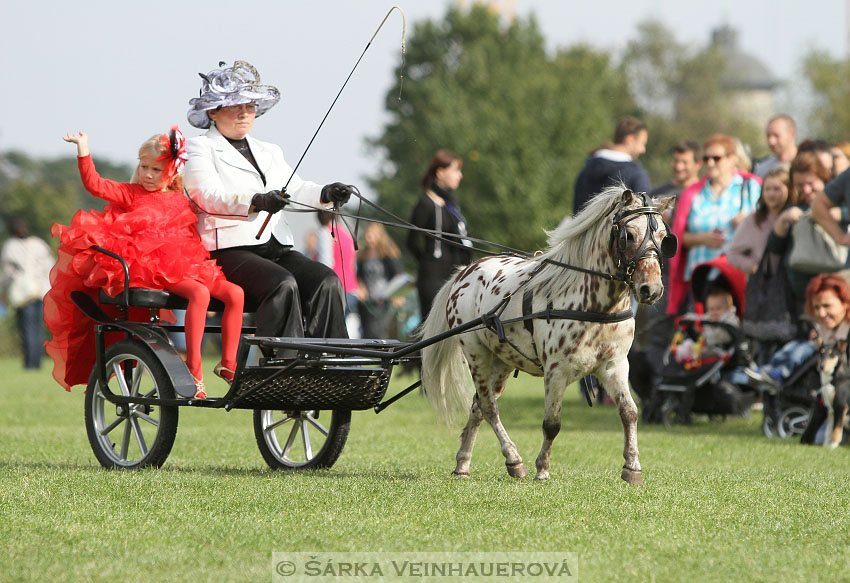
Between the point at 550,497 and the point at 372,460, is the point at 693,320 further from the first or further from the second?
the point at 550,497

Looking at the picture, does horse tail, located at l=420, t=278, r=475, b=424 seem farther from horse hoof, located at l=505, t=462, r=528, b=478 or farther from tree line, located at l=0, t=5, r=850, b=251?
tree line, located at l=0, t=5, r=850, b=251

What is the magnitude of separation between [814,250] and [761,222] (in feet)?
3.17

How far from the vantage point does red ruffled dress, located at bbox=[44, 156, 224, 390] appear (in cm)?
757

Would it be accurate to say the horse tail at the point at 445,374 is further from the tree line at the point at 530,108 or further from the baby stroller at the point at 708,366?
the tree line at the point at 530,108

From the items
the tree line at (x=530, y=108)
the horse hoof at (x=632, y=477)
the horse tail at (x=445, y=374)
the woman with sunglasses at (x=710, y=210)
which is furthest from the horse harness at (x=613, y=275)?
the tree line at (x=530, y=108)

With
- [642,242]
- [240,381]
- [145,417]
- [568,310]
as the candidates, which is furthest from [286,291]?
[642,242]

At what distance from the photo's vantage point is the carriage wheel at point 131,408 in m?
7.65

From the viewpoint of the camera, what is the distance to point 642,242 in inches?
263

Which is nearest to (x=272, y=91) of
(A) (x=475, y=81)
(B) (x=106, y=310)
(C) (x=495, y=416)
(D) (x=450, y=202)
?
(B) (x=106, y=310)

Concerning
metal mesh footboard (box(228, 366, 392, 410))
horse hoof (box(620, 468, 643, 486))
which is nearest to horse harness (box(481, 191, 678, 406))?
horse hoof (box(620, 468, 643, 486))

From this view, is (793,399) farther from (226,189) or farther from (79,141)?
(79,141)

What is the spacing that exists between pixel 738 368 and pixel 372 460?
4.44m

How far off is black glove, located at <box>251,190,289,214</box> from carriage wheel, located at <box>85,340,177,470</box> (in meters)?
1.16

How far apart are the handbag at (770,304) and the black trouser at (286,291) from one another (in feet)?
16.2
